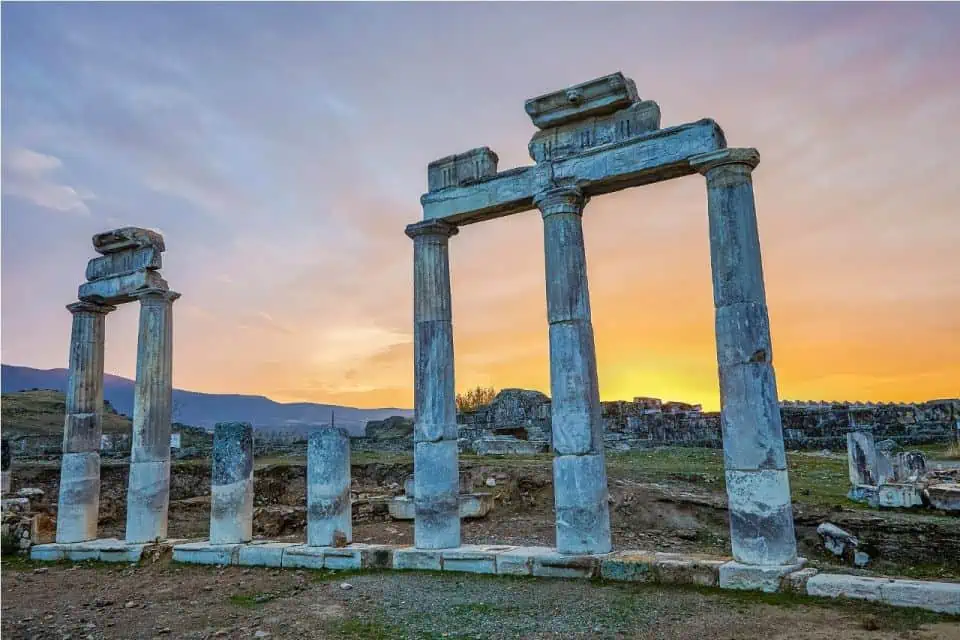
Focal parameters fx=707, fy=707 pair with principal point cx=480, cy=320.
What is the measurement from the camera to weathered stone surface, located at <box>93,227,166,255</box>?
49.8 feet

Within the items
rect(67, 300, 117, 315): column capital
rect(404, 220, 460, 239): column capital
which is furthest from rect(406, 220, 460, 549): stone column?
rect(67, 300, 117, 315): column capital

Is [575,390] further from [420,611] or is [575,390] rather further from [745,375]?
[420,611]

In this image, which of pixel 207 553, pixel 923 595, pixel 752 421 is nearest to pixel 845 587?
pixel 923 595

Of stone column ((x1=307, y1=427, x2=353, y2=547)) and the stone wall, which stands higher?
the stone wall

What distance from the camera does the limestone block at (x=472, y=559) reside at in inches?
417

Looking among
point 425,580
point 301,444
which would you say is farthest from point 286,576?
point 301,444

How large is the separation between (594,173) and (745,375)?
3.90 metres

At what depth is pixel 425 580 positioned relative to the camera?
10289mm

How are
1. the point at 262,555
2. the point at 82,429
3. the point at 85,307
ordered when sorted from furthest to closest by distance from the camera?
the point at 85,307
the point at 82,429
the point at 262,555

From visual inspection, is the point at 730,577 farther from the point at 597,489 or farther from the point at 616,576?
the point at 597,489

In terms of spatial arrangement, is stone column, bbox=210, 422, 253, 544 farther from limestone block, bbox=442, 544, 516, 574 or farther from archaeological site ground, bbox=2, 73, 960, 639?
limestone block, bbox=442, 544, 516, 574

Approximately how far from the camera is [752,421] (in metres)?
9.45

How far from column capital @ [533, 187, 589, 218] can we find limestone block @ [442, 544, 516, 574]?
17.6 ft

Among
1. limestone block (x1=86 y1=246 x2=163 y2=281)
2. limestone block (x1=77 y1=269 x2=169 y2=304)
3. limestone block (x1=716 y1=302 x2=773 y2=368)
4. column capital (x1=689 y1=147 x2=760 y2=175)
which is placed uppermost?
limestone block (x1=86 y1=246 x2=163 y2=281)
